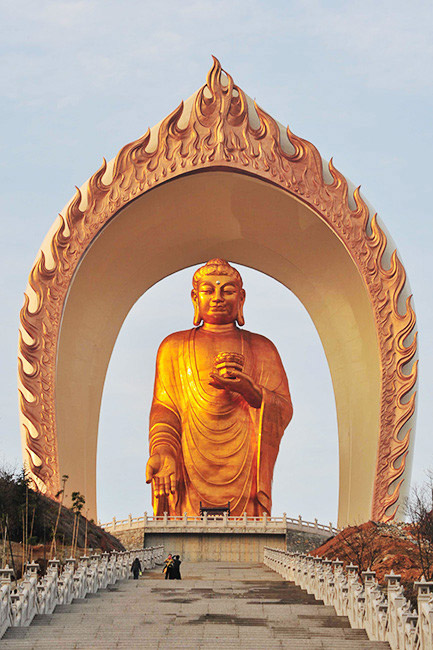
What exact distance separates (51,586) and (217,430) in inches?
478

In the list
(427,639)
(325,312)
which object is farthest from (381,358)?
(427,639)

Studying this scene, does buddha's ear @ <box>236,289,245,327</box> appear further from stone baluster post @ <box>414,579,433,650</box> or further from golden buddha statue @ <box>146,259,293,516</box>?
stone baluster post @ <box>414,579,433,650</box>

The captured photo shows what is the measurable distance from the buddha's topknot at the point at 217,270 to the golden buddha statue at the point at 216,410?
0.02 m

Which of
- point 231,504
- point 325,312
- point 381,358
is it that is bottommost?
point 231,504

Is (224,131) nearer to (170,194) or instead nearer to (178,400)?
(170,194)

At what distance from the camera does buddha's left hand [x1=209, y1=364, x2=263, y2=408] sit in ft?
63.4

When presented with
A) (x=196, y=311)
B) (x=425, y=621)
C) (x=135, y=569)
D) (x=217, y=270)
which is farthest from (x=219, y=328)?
(x=425, y=621)

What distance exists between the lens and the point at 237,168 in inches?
756

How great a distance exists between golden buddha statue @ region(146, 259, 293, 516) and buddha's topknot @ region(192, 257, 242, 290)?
2 centimetres

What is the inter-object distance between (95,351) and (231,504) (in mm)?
4453

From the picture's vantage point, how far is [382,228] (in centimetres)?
1931

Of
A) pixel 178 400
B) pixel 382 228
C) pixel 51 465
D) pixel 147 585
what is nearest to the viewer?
pixel 147 585

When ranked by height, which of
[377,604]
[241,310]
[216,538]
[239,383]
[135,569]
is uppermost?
[241,310]

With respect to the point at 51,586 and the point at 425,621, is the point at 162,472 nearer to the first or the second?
the point at 51,586
